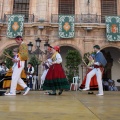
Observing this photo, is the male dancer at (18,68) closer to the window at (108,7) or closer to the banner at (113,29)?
the banner at (113,29)

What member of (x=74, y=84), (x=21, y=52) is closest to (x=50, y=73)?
(x=21, y=52)

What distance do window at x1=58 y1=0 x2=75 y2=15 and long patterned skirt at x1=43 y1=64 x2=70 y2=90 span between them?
1188cm

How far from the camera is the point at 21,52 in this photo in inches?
254

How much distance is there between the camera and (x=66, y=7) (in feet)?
58.8

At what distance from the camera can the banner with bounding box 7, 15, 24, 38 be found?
16609 millimetres

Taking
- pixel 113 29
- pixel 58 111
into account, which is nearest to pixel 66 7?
pixel 113 29

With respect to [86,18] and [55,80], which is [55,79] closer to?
[55,80]

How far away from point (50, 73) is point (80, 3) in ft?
38.9

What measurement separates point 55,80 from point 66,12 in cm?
A: 1220

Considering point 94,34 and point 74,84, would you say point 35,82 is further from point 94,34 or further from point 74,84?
point 94,34

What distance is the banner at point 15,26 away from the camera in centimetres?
1661

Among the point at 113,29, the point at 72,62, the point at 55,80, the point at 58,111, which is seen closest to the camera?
the point at 58,111

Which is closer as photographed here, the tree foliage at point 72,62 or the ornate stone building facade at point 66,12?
the tree foliage at point 72,62

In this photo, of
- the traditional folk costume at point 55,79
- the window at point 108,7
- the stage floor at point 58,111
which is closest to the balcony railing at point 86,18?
the window at point 108,7
